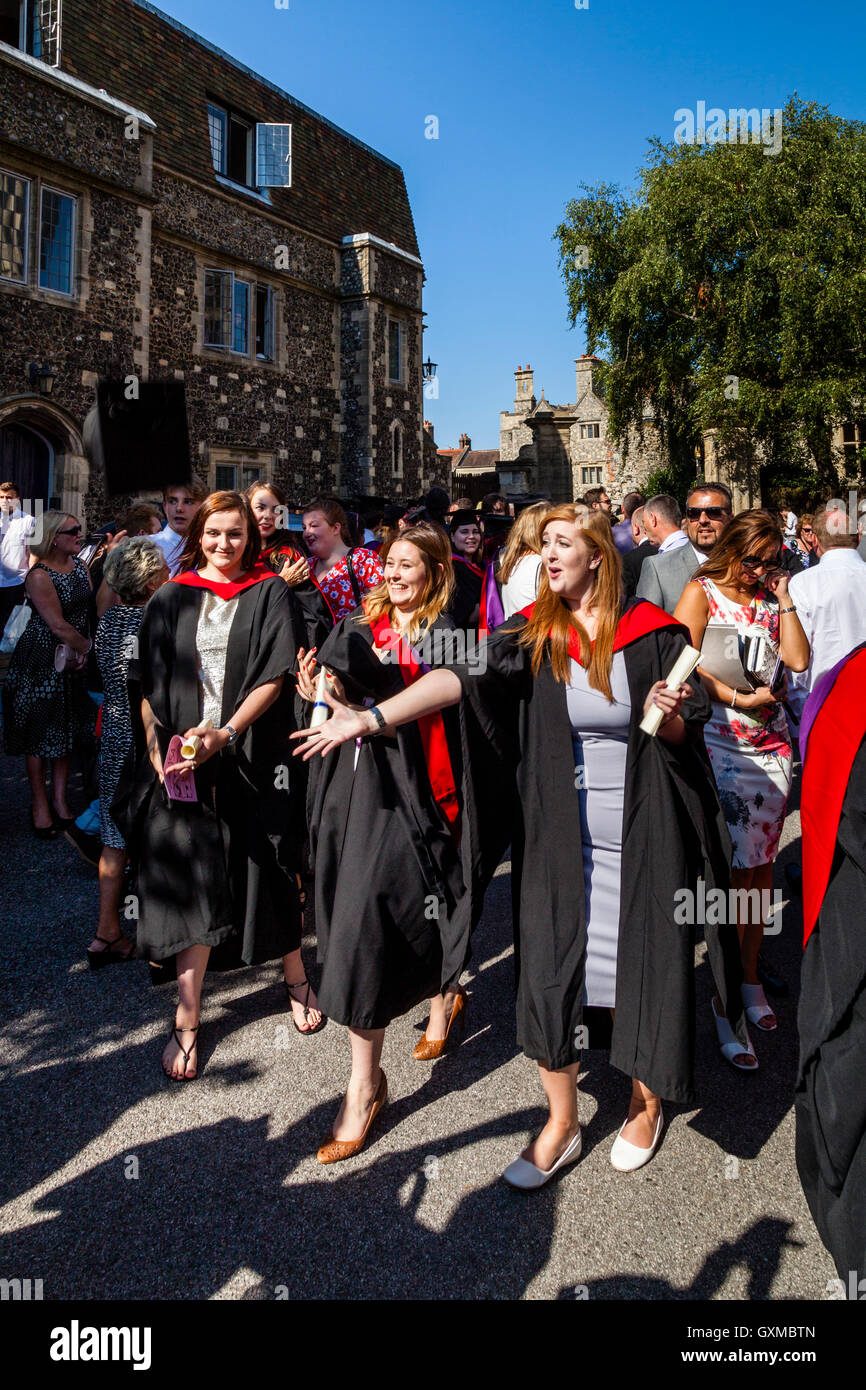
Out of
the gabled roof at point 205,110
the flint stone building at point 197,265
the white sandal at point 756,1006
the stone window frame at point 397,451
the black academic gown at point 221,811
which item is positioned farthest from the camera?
the stone window frame at point 397,451

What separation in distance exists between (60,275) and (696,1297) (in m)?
17.1

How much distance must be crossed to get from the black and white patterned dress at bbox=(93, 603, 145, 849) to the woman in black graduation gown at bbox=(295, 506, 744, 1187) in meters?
1.93

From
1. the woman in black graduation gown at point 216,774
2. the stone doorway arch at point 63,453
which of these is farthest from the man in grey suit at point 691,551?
the stone doorway arch at point 63,453

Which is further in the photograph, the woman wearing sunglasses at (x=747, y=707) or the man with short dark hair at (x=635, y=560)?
the man with short dark hair at (x=635, y=560)

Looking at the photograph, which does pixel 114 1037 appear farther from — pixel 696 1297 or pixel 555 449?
pixel 555 449

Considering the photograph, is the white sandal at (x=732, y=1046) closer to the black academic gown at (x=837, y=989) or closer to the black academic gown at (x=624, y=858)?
the black academic gown at (x=624, y=858)

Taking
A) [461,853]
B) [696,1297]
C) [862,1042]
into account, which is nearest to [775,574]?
[461,853]

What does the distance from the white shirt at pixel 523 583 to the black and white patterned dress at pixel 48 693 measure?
2998 mm

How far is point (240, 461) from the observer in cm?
1945

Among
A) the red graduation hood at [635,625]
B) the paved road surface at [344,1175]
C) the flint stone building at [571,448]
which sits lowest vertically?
the paved road surface at [344,1175]

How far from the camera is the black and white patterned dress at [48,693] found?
6.30 metres

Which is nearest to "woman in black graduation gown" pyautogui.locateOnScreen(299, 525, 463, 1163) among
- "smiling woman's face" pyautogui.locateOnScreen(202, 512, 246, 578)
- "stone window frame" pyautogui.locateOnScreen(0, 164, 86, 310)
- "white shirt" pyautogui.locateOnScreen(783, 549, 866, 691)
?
"smiling woman's face" pyautogui.locateOnScreen(202, 512, 246, 578)

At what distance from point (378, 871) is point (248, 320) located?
19.1 m

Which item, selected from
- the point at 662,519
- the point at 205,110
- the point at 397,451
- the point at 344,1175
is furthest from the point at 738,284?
the point at 344,1175
